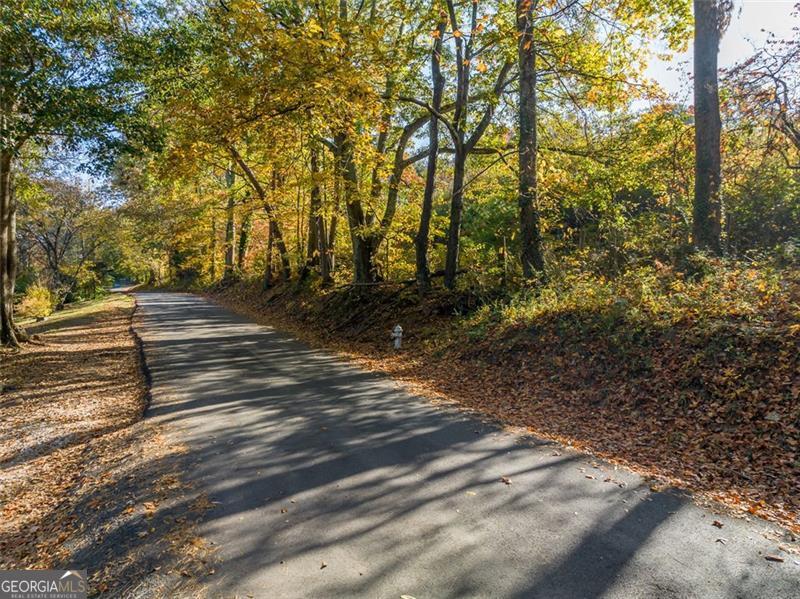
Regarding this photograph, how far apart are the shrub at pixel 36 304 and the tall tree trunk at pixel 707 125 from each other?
28192 mm

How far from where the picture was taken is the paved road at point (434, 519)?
3082 mm

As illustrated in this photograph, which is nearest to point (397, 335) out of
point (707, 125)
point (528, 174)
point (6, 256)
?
point (528, 174)

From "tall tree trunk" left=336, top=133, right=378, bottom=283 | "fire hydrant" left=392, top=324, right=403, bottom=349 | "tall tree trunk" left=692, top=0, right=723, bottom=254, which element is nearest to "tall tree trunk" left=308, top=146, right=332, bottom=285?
"tall tree trunk" left=336, top=133, right=378, bottom=283

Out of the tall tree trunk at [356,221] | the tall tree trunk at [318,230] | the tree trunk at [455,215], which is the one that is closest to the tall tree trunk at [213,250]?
the tall tree trunk at [318,230]

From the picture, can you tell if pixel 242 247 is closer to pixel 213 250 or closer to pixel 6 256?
pixel 213 250

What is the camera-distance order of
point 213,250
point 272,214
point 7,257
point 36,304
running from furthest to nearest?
1. point 213,250
2. point 36,304
3. point 272,214
4. point 7,257

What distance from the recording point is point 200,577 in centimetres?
319

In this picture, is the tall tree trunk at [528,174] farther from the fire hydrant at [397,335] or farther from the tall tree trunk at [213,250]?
the tall tree trunk at [213,250]

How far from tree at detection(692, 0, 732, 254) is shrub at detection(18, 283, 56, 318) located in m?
28.2

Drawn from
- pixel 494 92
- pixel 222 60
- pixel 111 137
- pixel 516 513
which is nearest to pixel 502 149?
pixel 494 92

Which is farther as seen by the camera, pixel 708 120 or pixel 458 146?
pixel 458 146

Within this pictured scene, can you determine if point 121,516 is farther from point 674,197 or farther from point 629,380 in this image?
point 674,197

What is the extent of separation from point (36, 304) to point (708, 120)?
29675mm

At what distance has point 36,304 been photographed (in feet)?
80.6
